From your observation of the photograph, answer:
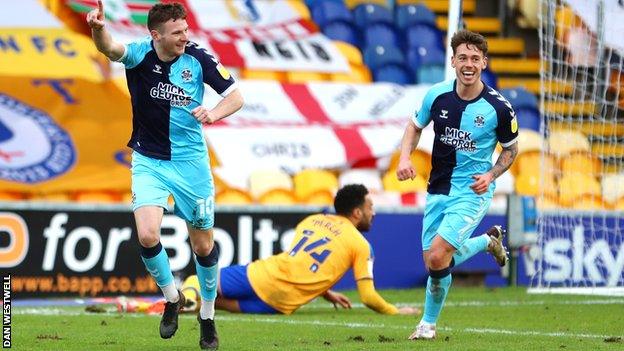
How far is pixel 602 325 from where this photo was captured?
32.7 ft

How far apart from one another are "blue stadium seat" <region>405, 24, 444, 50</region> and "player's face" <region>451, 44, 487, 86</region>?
11.6m

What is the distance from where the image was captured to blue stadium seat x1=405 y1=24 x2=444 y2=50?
2034cm

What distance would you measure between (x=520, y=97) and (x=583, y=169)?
10.2ft

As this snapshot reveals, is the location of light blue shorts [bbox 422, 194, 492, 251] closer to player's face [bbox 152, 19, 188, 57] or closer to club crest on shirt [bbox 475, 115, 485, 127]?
club crest on shirt [bbox 475, 115, 485, 127]

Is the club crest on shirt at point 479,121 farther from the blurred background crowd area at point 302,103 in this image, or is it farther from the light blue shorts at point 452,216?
the blurred background crowd area at point 302,103

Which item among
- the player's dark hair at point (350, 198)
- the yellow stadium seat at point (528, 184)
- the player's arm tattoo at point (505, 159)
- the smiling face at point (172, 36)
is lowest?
the yellow stadium seat at point (528, 184)

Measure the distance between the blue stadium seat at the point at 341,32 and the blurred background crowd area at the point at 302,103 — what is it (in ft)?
0.07

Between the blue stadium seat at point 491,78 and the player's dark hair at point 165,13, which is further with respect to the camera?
the blue stadium seat at point 491,78

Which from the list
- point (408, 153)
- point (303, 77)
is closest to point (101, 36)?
point (408, 153)

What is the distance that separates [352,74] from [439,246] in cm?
1070

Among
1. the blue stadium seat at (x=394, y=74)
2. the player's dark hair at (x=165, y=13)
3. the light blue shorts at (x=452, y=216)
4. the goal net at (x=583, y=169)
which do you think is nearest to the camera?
the player's dark hair at (x=165, y=13)

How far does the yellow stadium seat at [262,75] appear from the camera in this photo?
1861 centimetres

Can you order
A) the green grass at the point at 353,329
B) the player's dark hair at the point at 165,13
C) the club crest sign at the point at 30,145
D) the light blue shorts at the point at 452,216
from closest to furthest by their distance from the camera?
the player's dark hair at the point at 165,13 → the green grass at the point at 353,329 → the light blue shorts at the point at 452,216 → the club crest sign at the point at 30,145

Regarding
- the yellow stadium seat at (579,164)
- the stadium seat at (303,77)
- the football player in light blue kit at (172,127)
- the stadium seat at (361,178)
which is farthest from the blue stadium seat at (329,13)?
the football player in light blue kit at (172,127)
